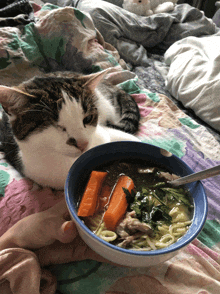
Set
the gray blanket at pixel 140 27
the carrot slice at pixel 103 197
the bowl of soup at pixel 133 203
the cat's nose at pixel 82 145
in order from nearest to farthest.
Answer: the bowl of soup at pixel 133 203, the carrot slice at pixel 103 197, the cat's nose at pixel 82 145, the gray blanket at pixel 140 27

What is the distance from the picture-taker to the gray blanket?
69.7 inches

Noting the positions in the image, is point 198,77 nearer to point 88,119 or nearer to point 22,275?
point 88,119

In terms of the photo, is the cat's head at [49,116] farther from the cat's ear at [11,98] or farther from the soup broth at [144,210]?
the soup broth at [144,210]

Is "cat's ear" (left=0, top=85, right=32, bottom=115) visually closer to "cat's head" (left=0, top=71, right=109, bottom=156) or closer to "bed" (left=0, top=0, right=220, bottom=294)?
"cat's head" (left=0, top=71, right=109, bottom=156)

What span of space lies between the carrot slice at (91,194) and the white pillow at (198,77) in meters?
0.91

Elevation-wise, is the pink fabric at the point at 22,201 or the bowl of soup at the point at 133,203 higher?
the bowl of soup at the point at 133,203

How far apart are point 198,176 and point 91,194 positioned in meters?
0.28

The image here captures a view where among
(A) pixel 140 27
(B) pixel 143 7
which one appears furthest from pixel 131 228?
(B) pixel 143 7

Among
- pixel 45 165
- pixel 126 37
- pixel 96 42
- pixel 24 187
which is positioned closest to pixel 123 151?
pixel 45 165

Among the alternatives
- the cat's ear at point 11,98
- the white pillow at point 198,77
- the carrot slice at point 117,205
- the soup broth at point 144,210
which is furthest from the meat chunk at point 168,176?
the white pillow at point 198,77

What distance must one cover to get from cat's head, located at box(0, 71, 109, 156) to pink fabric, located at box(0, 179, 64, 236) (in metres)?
0.18

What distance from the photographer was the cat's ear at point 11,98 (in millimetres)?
600

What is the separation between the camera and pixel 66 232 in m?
0.57

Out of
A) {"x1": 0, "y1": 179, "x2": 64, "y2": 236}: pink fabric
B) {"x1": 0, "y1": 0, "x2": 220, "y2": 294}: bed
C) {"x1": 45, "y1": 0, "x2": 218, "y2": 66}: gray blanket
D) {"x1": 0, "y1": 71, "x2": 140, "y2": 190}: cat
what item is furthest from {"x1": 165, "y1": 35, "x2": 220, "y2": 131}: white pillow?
{"x1": 0, "y1": 179, "x2": 64, "y2": 236}: pink fabric
